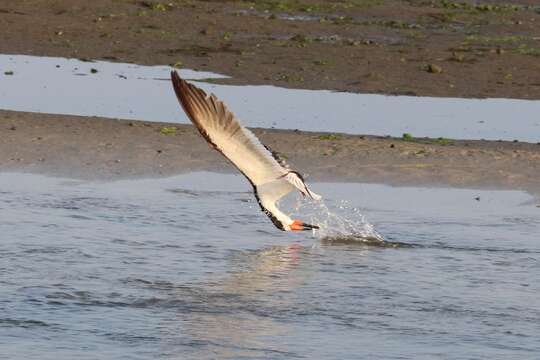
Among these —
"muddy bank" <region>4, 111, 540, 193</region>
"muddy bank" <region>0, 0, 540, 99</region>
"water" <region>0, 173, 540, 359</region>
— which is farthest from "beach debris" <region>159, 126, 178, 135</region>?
"muddy bank" <region>0, 0, 540, 99</region>

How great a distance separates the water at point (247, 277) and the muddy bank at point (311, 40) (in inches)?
417

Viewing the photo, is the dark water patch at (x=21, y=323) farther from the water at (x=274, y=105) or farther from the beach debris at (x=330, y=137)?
the water at (x=274, y=105)

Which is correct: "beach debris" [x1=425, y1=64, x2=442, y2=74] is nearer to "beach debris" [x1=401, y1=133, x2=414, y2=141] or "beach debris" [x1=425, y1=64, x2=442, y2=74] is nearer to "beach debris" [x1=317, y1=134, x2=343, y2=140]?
"beach debris" [x1=401, y1=133, x2=414, y2=141]

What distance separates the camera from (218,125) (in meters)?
10.6

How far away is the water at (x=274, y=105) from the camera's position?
19938 millimetres

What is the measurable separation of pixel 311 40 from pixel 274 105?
8.35m

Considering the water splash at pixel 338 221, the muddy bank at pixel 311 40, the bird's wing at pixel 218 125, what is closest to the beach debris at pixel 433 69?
the muddy bank at pixel 311 40

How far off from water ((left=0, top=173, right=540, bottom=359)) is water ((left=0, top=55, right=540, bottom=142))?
492 cm

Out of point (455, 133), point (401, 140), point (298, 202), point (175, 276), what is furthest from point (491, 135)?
point (175, 276)

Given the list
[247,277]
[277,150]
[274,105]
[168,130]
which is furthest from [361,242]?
[274,105]

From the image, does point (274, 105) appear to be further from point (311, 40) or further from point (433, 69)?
point (311, 40)

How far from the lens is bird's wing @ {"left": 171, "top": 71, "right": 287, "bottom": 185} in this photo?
10.5 m

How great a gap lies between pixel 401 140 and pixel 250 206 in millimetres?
4834

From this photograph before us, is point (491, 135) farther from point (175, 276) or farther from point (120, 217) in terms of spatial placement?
point (175, 276)
